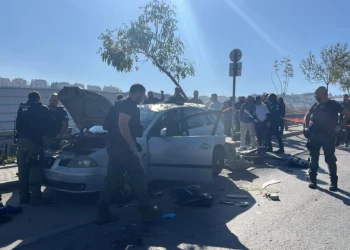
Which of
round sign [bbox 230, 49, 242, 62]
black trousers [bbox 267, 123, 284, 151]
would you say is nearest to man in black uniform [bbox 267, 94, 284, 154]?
black trousers [bbox 267, 123, 284, 151]

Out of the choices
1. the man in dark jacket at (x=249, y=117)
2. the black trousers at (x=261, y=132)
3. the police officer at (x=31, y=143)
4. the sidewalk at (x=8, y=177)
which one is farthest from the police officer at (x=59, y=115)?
the black trousers at (x=261, y=132)

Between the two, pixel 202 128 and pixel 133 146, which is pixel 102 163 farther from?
pixel 202 128

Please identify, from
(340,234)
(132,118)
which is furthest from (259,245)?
(132,118)

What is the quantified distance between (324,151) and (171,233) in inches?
142

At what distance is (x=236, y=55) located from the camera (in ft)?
37.8

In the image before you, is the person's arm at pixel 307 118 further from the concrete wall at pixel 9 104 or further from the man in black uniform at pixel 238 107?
the concrete wall at pixel 9 104

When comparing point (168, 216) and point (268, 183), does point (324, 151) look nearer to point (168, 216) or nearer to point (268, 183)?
point (268, 183)

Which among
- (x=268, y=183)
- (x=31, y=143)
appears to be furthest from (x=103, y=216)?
(x=268, y=183)

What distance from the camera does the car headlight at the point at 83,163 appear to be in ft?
17.4

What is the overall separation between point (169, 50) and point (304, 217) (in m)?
8.20

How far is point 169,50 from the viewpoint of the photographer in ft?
38.4

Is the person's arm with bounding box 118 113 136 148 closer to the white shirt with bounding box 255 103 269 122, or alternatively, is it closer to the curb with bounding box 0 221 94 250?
the curb with bounding box 0 221 94 250

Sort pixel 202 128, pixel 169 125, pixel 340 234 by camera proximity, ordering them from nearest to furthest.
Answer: pixel 340 234, pixel 169 125, pixel 202 128

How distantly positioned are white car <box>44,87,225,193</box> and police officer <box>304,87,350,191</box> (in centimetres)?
191
